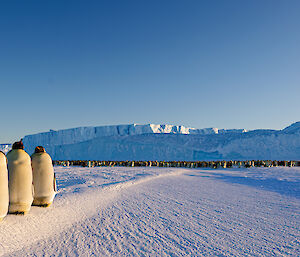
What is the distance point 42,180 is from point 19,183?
1.84 feet

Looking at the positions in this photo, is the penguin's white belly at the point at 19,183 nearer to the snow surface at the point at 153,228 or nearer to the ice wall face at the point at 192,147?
the snow surface at the point at 153,228

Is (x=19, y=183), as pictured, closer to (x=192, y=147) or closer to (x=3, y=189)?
(x=3, y=189)

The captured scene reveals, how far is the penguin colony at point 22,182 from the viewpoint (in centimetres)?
323

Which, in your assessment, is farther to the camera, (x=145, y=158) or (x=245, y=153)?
(x=145, y=158)

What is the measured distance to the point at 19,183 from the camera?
11.5 ft

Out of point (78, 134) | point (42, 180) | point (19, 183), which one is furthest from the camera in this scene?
point (78, 134)

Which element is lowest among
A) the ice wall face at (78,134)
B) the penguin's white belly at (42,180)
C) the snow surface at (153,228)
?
the snow surface at (153,228)

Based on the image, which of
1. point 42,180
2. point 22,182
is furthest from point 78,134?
point 22,182

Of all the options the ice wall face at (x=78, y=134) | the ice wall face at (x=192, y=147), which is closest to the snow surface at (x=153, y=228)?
the ice wall face at (x=192, y=147)

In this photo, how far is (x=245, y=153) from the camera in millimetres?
35094

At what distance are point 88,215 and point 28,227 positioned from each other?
3.52 ft

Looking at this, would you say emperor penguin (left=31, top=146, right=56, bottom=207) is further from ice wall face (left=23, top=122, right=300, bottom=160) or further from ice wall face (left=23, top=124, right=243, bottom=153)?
ice wall face (left=23, top=124, right=243, bottom=153)

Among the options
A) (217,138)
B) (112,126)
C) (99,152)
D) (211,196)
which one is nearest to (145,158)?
(99,152)

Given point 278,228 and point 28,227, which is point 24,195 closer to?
point 28,227
